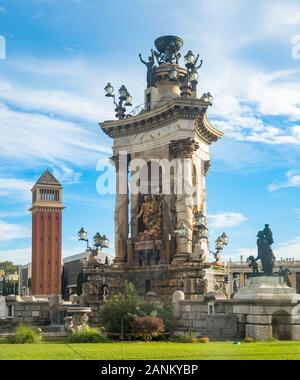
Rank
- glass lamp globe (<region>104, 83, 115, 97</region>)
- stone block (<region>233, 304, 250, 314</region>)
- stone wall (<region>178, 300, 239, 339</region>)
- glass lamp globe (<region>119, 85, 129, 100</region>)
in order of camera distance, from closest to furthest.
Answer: stone block (<region>233, 304, 250, 314</region>), stone wall (<region>178, 300, 239, 339</region>), glass lamp globe (<region>119, 85, 129, 100</region>), glass lamp globe (<region>104, 83, 115, 97</region>)

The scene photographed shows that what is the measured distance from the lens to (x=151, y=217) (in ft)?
153

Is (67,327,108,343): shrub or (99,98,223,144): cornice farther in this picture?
(99,98,223,144): cornice

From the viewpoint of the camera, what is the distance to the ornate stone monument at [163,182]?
142 ft

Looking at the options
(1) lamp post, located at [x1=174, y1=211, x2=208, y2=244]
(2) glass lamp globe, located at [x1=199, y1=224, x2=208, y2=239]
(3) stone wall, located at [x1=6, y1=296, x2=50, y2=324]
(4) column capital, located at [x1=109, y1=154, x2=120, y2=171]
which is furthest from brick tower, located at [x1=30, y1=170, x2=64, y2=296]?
(2) glass lamp globe, located at [x1=199, y1=224, x2=208, y2=239]

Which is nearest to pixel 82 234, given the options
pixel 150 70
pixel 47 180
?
pixel 150 70

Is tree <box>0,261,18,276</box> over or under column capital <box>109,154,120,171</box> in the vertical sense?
under

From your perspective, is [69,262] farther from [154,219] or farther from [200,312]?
[200,312]

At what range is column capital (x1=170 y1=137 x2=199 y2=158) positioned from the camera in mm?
44075

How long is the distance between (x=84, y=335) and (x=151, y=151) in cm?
2448

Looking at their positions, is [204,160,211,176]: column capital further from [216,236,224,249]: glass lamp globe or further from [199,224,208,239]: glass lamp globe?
[199,224,208,239]: glass lamp globe

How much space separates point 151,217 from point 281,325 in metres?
21.4

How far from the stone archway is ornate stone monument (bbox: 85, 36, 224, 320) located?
45.1ft

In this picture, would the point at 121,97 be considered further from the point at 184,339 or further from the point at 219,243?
the point at 184,339
